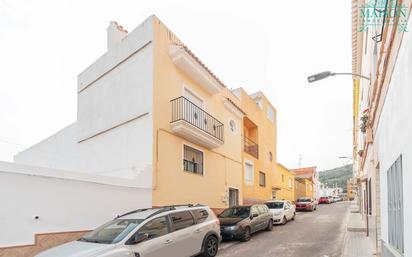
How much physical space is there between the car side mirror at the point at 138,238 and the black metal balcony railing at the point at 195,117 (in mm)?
6540

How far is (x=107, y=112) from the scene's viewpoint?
565 inches

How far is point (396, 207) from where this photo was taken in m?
4.91

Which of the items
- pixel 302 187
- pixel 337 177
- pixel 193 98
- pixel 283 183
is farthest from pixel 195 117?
pixel 337 177

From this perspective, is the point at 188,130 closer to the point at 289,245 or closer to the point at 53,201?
the point at 289,245

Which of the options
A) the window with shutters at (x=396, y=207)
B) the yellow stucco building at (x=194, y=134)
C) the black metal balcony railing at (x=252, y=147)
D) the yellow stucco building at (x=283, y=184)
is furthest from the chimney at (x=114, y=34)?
the yellow stucco building at (x=283, y=184)

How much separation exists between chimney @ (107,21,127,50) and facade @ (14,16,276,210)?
4 cm

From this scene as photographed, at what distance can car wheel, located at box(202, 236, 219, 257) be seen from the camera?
8.96 m

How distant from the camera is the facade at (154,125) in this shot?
12.4 m

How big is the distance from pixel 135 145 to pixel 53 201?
425 centimetres

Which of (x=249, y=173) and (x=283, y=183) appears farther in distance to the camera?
(x=283, y=183)

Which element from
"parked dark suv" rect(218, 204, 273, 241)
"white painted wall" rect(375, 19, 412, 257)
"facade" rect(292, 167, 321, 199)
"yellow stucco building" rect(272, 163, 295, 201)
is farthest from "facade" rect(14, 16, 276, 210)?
"facade" rect(292, 167, 321, 199)

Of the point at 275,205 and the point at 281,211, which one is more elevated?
the point at 275,205

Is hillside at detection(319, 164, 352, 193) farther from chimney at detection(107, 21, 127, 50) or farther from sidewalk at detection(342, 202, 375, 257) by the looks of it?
chimney at detection(107, 21, 127, 50)

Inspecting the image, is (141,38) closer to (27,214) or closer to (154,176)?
(154,176)
